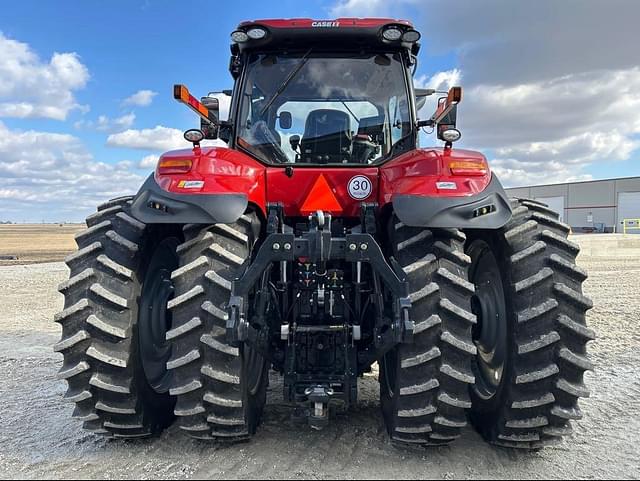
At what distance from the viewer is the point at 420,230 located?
2977 millimetres

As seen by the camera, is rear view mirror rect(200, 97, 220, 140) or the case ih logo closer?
the case ih logo

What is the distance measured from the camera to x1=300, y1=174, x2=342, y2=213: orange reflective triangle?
345 cm

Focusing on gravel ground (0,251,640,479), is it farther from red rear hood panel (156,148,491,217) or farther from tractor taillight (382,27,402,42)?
tractor taillight (382,27,402,42)

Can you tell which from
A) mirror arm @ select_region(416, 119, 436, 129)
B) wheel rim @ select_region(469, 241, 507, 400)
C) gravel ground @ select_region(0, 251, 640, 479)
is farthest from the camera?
mirror arm @ select_region(416, 119, 436, 129)

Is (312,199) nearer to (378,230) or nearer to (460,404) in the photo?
(378,230)

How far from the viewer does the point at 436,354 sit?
2732 mm

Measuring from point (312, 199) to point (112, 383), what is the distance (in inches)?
66.9

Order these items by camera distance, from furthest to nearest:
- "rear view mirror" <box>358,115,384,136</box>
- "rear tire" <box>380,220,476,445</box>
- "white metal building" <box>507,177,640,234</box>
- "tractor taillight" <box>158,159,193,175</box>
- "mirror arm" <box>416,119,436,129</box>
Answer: "white metal building" <box>507,177,640,234</box> < "mirror arm" <box>416,119,436,129</box> < "rear view mirror" <box>358,115,384,136</box> < "tractor taillight" <box>158,159,193,175</box> < "rear tire" <box>380,220,476,445</box>

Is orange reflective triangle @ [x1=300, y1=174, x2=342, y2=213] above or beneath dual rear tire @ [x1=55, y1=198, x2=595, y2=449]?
above

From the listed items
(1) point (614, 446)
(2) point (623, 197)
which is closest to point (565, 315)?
(1) point (614, 446)

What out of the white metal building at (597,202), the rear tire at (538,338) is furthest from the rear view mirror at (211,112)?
the white metal building at (597,202)

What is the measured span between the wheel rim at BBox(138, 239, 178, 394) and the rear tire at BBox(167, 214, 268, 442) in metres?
0.47

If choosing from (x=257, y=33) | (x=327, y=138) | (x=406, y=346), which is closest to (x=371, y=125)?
(x=327, y=138)

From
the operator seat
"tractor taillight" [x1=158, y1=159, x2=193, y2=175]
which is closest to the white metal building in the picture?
the operator seat
